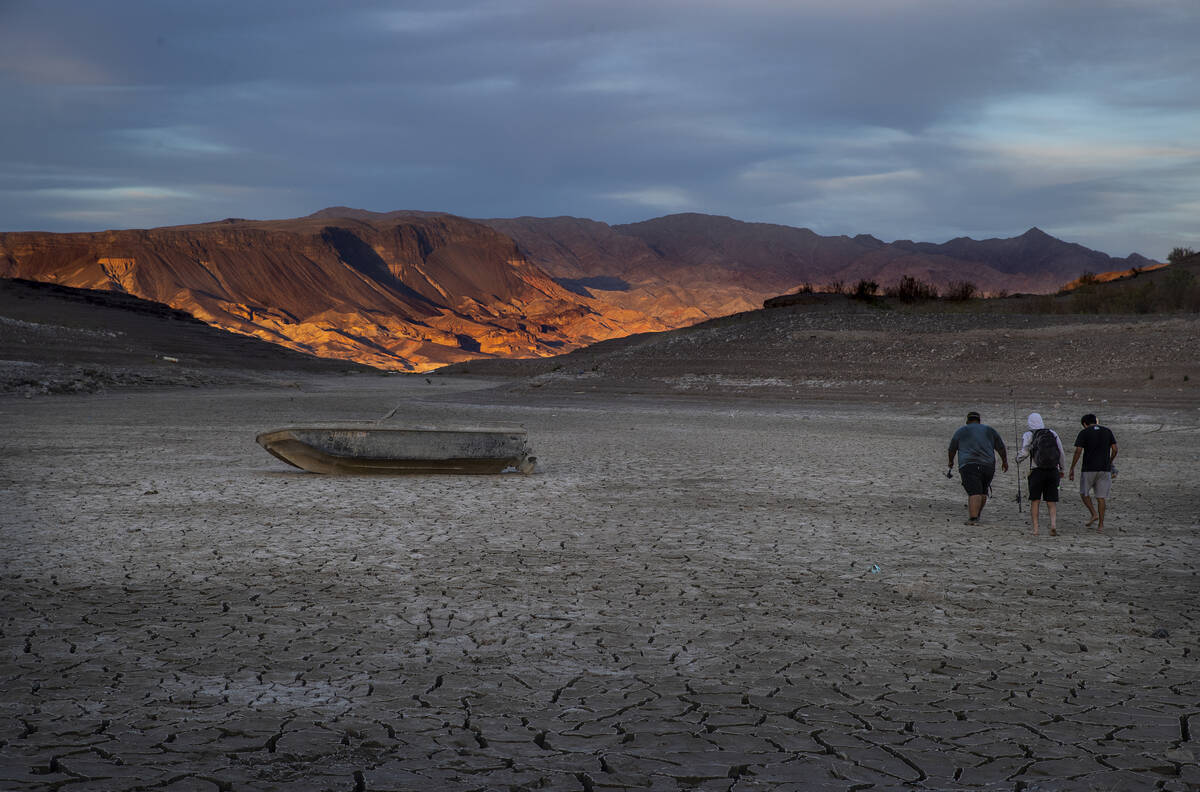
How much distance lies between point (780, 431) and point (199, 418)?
48.3ft

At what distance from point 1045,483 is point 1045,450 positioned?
0.34m

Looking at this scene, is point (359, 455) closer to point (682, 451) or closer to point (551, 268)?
point (682, 451)

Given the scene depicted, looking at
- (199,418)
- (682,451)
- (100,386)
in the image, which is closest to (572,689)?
(682,451)

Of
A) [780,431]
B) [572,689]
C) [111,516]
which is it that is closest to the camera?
[572,689]

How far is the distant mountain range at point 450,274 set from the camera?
111875 mm

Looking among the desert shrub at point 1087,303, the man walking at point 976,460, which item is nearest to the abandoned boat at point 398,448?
the man walking at point 976,460

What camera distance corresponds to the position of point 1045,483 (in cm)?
961

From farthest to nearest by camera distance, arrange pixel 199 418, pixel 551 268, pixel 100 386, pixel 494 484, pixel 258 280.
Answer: pixel 551 268, pixel 258 280, pixel 100 386, pixel 199 418, pixel 494 484

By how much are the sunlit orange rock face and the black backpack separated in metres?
87.9

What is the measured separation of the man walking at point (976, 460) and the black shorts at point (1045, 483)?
0.41 m

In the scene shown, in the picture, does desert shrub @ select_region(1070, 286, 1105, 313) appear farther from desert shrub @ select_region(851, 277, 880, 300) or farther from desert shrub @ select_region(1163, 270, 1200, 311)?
desert shrub @ select_region(851, 277, 880, 300)

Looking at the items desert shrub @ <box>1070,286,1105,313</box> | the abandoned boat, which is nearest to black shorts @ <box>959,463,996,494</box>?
the abandoned boat

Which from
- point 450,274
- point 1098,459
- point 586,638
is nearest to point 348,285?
point 450,274

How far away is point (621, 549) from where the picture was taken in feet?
28.6
